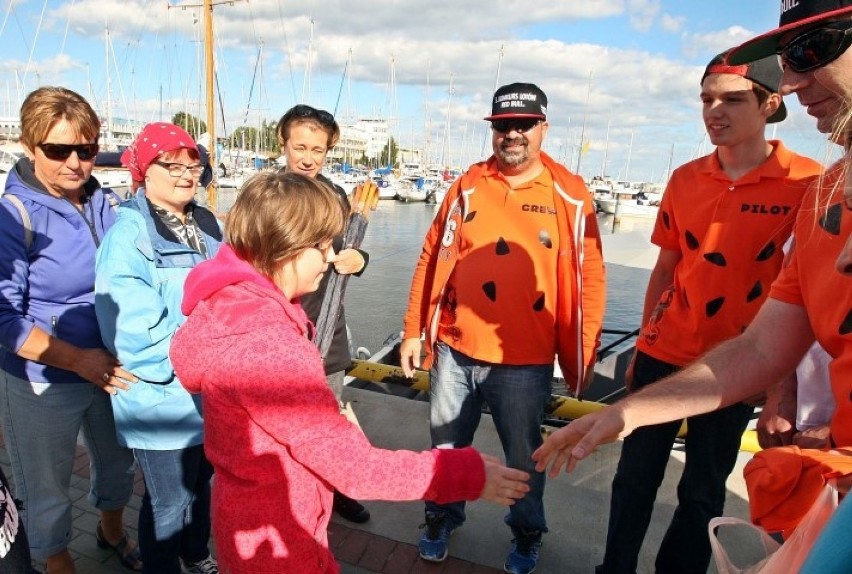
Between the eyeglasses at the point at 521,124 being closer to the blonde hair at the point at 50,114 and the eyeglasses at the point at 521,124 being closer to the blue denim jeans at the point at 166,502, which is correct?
the blonde hair at the point at 50,114

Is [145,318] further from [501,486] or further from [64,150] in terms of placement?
[501,486]

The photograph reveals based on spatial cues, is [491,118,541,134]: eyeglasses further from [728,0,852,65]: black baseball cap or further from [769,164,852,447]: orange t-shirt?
[769,164,852,447]: orange t-shirt

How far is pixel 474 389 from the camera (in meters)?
2.80

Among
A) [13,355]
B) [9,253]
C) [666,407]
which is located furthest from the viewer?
[13,355]

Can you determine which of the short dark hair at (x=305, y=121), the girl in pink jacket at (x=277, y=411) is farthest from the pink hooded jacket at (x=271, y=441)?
the short dark hair at (x=305, y=121)

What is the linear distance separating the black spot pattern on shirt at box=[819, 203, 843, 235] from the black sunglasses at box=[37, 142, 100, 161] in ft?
8.95

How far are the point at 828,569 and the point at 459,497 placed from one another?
0.88 metres

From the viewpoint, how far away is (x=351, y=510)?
3041mm

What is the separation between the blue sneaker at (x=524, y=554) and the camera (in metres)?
2.68

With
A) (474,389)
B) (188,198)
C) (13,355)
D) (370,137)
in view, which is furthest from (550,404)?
(370,137)

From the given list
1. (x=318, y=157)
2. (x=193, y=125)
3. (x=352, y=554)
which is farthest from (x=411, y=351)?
(x=193, y=125)

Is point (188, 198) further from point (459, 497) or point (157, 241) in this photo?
point (459, 497)

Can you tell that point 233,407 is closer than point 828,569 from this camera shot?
No

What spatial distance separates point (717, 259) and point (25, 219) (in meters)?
2.76
